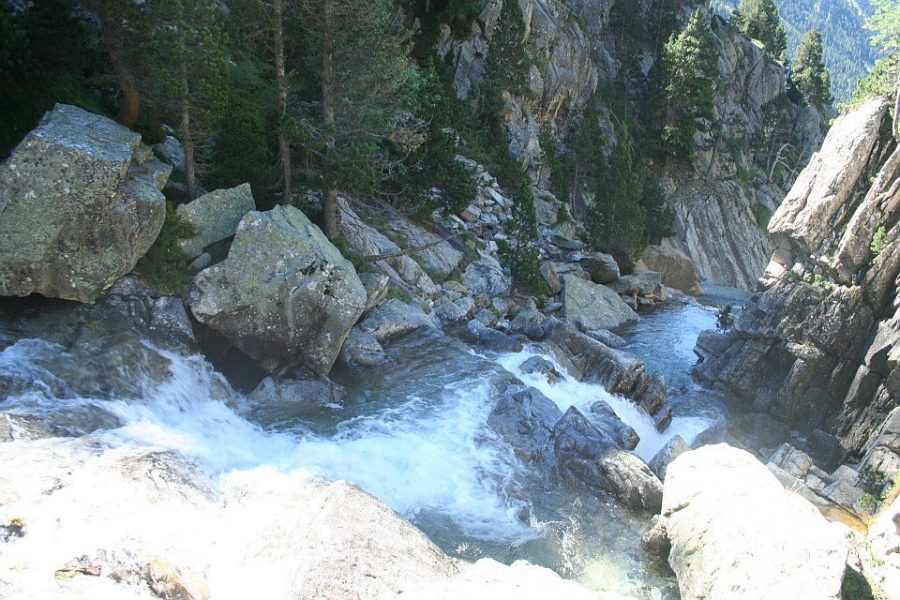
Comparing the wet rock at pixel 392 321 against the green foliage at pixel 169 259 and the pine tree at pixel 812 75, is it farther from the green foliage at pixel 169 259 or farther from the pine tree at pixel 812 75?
the pine tree at pixel 812 75

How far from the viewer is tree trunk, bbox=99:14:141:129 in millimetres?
15281

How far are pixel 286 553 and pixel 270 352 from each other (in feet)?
31.8

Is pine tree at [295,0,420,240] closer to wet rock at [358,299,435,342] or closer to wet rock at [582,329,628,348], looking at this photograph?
wet rock at [358,299,435,342]

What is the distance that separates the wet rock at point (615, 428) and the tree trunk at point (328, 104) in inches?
458

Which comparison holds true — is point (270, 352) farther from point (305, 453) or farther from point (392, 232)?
point (392, 232)

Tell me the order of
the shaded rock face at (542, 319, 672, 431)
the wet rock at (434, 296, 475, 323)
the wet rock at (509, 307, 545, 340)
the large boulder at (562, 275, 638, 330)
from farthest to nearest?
the large boulder at (562, 275, 638, 330), the wet rock at (434, 296, 475, 323), the wet rock at (509, 307, 545, 340), the shaded rock face at (542, 319, 672, 431)

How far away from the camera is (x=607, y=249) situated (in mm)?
42625

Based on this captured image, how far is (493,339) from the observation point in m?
23.8

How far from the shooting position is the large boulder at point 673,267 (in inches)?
1916

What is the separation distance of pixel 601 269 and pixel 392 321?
21.8 m

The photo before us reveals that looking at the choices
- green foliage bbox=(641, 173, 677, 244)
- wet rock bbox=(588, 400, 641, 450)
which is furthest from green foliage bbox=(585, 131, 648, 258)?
wet rock bbox=(588, 400, 641, 450)

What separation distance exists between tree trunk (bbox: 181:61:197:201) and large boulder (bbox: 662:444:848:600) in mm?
16255

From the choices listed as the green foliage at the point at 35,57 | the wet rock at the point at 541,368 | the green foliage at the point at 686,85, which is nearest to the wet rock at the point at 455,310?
the wet rock at the point at 541,368

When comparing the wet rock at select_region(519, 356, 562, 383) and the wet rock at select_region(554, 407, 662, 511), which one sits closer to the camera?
the wet rock at select_region(554, 407, 662, 511)
